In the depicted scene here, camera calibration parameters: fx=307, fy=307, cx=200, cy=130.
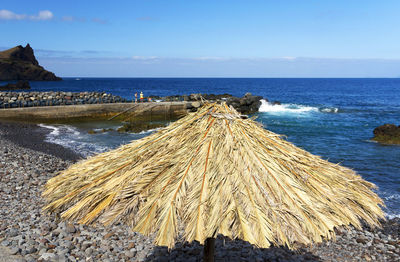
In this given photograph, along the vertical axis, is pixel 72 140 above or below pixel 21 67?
below

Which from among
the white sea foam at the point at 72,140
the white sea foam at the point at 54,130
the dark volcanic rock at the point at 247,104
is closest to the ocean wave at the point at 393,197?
the white sea foam at the point at 72,140

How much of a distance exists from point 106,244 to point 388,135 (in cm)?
2026

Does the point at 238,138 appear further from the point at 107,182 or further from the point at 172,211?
the point at 107,182

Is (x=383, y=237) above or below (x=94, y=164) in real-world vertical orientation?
below

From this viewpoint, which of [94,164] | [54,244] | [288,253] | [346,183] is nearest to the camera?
[346,183]

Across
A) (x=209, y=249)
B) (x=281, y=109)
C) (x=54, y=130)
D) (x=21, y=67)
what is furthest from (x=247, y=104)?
(x=21, y=67)

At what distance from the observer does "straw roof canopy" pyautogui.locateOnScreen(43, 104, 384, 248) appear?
121 inches

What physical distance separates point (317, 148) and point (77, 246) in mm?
16410

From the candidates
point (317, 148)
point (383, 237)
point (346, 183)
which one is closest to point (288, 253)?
point (383, 237)

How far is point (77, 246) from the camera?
5.96 meters

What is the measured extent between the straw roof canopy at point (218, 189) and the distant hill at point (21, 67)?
386 ft

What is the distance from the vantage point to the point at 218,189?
3232mm

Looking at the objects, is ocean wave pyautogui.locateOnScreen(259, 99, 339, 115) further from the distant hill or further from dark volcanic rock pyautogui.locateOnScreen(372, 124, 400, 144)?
the distant hill

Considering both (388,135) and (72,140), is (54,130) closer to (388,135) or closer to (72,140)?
(72,140)
